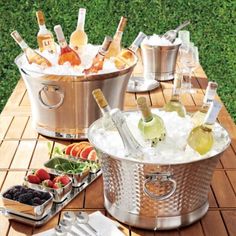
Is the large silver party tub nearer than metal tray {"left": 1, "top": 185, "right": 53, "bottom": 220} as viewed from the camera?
Yes

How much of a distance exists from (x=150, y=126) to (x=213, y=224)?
30cm

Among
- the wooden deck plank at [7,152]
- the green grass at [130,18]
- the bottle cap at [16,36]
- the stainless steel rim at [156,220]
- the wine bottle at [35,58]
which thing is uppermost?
the bottle cap at [16,36]

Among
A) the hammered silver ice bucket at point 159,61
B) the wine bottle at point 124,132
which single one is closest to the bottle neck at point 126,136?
the wine bottle at point 124,132

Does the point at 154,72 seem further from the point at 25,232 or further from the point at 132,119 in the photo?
the point at 25,232

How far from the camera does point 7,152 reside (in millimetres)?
1967

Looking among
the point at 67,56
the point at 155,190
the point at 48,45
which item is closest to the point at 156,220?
the point at 155,190

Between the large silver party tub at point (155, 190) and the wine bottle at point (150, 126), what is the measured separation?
0.10m

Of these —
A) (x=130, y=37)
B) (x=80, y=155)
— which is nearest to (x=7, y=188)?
(x=80, y=155)

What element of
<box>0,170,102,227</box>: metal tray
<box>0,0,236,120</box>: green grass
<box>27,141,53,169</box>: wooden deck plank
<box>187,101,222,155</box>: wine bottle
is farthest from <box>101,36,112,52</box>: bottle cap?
<box>0,0,236,120</box>: green grass

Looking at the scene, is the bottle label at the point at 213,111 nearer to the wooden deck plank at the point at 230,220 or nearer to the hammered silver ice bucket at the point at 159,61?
the wooden deck plank at the point at 230,220

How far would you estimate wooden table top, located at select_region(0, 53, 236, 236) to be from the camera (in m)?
1.53

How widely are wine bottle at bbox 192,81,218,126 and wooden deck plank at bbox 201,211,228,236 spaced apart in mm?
242

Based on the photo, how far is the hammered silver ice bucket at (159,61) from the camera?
9.14 ft

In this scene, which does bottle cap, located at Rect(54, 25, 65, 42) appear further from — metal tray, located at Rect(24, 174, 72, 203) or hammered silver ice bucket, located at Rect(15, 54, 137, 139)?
metal tray, located at Rect(24, 174, 72, 203)
